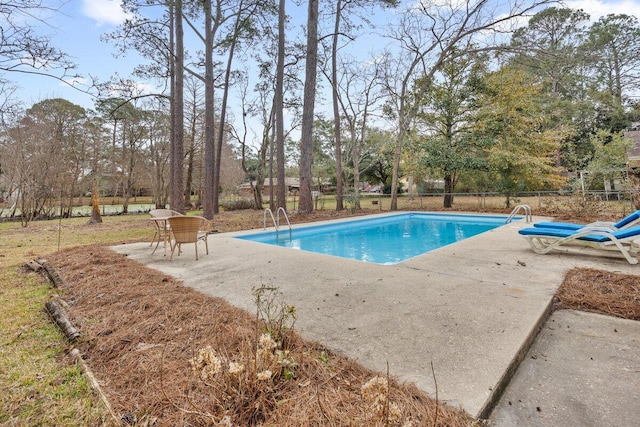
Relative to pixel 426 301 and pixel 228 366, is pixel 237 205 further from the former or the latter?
pixel 228 366

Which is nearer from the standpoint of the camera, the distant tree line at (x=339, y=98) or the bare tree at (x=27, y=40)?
the bare tree at (x=27, y=40)

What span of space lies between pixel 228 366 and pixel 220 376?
9 cm

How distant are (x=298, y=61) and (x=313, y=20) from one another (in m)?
2.67

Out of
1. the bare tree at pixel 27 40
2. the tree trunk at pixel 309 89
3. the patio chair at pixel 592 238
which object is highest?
the tree trunk at pixel 309 89

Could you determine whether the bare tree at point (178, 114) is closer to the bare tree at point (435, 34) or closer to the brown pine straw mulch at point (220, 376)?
the brown pine straw mulch at point (220, 376)

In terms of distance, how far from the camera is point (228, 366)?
63.5 inches

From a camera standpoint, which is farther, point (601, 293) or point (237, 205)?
point (237, 205)

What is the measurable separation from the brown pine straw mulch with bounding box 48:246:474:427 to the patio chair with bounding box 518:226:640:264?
4200 millimetres

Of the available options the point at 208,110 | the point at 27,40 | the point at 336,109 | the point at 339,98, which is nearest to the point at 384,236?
the point at 208,110

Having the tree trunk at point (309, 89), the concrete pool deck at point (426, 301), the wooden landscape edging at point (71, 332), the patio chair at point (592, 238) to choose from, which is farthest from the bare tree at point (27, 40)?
the tree trunk at point (309, 89)

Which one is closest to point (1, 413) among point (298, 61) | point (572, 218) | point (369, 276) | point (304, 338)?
point (304, 338)

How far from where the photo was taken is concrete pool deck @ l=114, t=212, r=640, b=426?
1.72 metres

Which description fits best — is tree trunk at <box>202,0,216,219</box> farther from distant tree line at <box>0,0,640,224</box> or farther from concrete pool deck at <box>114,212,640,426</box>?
concrete pool deck at <box>114,212,640,426</box>

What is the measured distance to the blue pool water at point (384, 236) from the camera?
6859 millimetres
